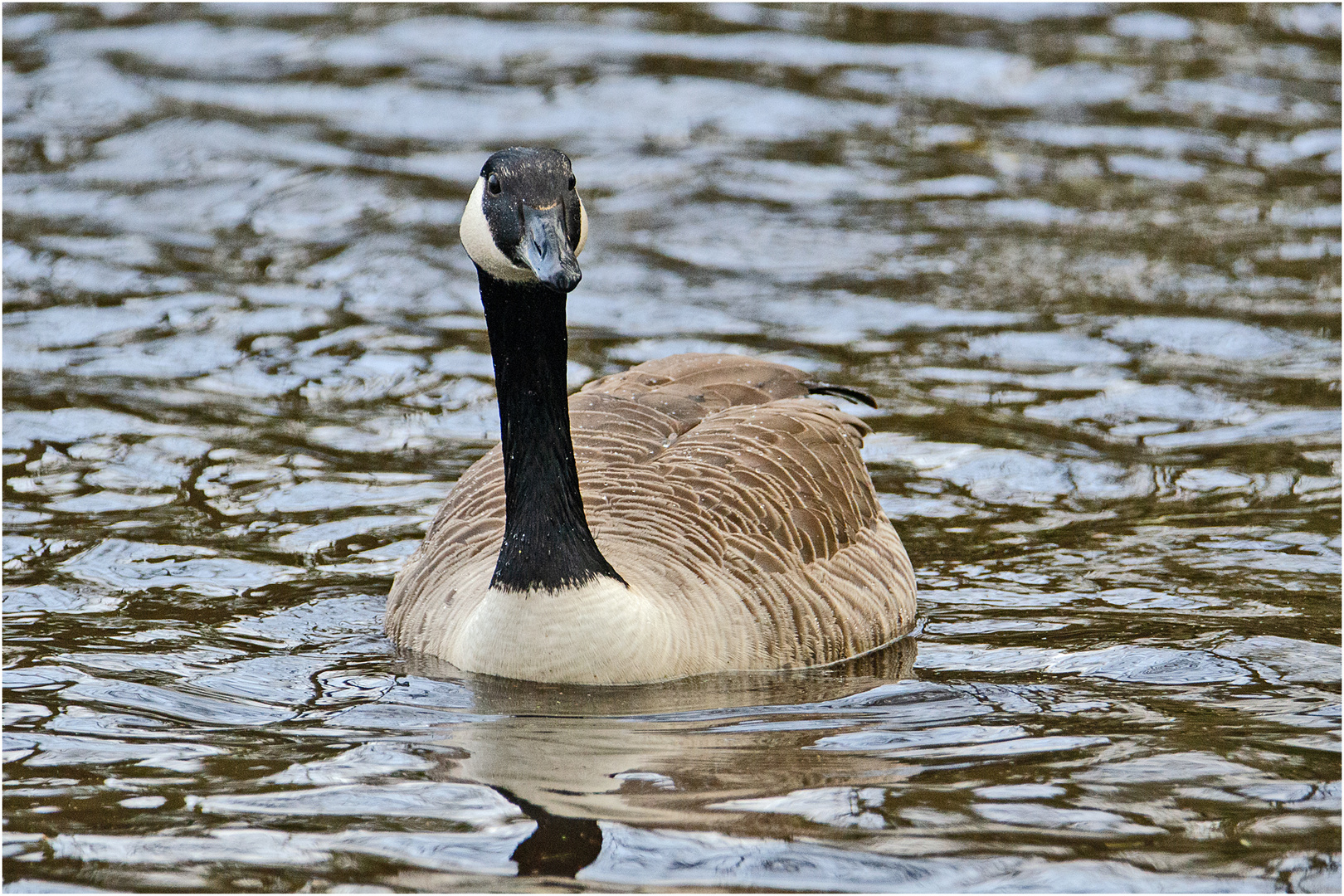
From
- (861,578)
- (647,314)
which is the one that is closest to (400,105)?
(647,314)

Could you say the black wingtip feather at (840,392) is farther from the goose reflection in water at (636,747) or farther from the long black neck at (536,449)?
the long black neck at (536,449)

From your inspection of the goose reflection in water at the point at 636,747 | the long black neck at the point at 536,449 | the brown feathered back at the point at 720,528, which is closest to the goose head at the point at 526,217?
the long black neck at the point at 536,449

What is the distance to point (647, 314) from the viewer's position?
13.1 metres

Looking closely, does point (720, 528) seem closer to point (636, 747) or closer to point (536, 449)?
point (536, 449)

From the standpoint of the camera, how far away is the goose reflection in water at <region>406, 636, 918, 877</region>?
5887mm

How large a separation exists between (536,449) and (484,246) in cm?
93

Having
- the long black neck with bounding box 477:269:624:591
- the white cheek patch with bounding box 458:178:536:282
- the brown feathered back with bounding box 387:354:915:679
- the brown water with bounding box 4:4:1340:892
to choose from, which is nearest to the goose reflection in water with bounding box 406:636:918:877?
the brown water with bounding box 4:4:1340:892

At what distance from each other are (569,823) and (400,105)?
12527 mm

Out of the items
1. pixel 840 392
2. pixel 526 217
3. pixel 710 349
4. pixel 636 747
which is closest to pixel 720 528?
pixel 636 747

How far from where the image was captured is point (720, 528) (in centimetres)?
783

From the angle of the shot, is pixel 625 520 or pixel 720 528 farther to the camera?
pixel 625 520

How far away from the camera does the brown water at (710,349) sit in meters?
5.92

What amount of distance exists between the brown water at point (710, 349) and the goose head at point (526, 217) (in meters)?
1.78

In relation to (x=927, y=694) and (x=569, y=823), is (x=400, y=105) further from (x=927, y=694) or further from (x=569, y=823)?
(x=569, y=823)
